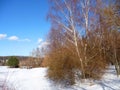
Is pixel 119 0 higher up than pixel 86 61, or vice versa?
pixel 119 0

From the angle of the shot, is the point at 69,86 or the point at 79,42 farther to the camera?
the point at 79,42

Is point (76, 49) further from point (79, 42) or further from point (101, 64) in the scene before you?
point (101, 64)

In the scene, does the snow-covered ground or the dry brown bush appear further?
the dry brown bush

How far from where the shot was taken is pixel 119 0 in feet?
47.2

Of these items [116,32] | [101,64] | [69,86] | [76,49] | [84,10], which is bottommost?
[69,86]

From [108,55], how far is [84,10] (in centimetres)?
601

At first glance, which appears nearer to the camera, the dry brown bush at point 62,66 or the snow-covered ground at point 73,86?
the snow-covered ground at point 73,86

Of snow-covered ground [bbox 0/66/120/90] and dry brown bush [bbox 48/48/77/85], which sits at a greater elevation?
dry brown bush [bbox 48/48/77/85]

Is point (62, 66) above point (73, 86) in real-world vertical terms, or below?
above

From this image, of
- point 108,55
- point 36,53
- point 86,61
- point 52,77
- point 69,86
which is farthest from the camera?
point 36,53

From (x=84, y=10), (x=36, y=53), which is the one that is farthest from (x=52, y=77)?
(x=36, y=53)

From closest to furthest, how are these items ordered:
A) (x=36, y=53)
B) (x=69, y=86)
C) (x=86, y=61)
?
(x=69, y=86) → (x=86, y=61) → (x=36, y=53)

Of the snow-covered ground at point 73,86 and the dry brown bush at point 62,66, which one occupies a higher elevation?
the dry brown bush at point 62,66

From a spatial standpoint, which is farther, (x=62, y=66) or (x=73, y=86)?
(x=62, y=66)
